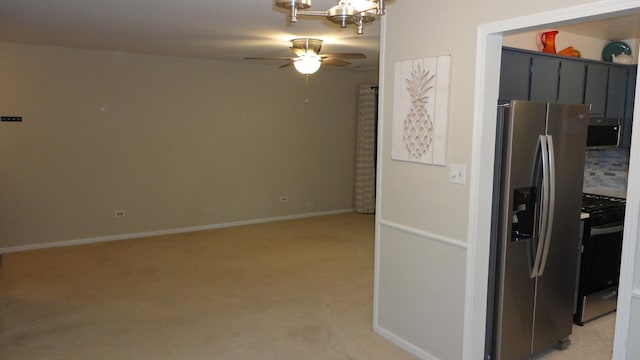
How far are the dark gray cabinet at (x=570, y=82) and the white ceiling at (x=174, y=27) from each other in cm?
132

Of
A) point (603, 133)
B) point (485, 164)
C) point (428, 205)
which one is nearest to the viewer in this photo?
point (485, 164)

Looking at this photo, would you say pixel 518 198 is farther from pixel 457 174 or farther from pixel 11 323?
pixel 11 323

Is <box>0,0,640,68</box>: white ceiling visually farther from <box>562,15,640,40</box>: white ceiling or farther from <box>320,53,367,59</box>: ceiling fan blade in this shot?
<box>320,53,367,59</box>: ceiling fan blade

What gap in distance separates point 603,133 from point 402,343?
233 cm

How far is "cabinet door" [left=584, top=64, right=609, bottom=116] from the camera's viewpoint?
3760 mm

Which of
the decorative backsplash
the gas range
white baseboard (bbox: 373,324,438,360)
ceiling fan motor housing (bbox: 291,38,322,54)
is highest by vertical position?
ceiling fan motor housing (bbox: 291,38,322,54)

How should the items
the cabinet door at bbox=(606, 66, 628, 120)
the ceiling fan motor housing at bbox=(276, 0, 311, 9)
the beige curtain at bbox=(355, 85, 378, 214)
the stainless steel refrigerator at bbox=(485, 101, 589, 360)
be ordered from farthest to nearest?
the beige curtain at bbox=(355, 85, 378, 214) → the cabinet door at bbox=(606, 66, 628, 120) → the stainless steel refrigerator at bbox=(485, 101, 589, 360) → the ceiling fan motor housing at bbox=(276, 0, 311, 9)

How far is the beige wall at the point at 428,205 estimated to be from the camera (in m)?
2.71

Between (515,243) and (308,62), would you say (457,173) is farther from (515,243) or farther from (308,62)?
(308,62)

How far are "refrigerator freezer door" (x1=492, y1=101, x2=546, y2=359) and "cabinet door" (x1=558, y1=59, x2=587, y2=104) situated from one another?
2.63 feet

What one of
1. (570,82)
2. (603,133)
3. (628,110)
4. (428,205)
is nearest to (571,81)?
(570,82)

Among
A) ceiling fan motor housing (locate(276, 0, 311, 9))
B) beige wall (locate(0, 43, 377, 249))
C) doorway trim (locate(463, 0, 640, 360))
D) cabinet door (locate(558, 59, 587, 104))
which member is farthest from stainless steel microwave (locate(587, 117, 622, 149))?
beige wall (locate(0, 43, 377, 249))

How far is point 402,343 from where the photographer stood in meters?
3.30

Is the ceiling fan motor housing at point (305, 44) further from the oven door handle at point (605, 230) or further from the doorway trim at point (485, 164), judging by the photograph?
the oven door handle at point (605, 230)
